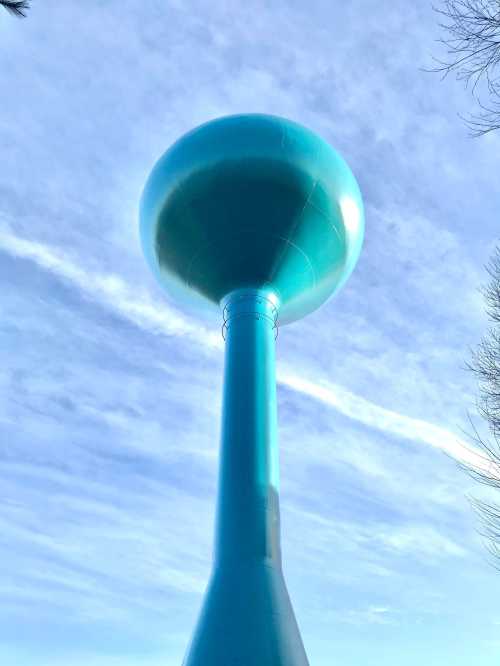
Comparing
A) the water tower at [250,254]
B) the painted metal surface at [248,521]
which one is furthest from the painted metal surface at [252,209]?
the painted metal surface at [248,521]

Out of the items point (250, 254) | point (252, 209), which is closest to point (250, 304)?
point (250, 254)

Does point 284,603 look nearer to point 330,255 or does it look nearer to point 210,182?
point 330,255

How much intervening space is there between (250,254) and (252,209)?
0.80 metres

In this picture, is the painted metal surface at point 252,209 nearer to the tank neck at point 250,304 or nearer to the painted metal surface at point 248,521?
the tank neck at point 250,304

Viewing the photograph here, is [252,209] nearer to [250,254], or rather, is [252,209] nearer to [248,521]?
[250,254]

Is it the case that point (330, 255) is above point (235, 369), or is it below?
above

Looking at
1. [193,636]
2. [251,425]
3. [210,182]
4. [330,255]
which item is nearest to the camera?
[193,636]

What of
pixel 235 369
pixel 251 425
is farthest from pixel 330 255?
pixel 251 425

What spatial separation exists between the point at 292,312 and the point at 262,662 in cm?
634

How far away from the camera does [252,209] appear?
411 inches

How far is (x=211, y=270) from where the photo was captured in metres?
11.1

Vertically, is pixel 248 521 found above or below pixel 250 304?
below

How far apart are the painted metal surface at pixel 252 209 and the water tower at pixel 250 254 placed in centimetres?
2

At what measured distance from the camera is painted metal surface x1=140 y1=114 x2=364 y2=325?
34.2 feet
